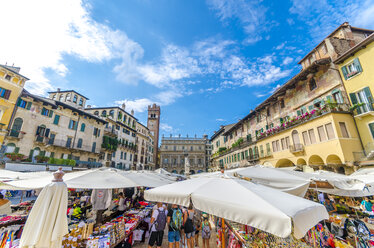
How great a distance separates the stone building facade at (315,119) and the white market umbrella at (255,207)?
50.5 ft

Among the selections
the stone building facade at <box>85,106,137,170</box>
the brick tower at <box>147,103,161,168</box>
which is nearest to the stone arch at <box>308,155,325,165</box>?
the stone building facade at <box>85,106,137,170</box>

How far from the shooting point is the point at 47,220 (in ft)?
10.9

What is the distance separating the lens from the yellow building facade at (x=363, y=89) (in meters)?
13.8

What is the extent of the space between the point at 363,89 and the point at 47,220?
22.0 meters

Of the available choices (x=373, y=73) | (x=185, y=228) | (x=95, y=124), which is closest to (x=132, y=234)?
(x=185, y=228)

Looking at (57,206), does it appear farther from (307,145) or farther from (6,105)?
(6,105)

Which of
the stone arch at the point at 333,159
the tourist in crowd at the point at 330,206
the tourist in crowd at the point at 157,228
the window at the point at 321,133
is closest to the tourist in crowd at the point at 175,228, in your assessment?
the tourist in crowd at the point at 157,228

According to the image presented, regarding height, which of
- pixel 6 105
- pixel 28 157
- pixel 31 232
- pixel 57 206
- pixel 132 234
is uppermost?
pixel 6 105

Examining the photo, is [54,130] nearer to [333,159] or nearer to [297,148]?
[297,148]

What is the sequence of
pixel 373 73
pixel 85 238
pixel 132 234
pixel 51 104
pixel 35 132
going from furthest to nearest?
pixel 51 104, pixel 35 132, pixel 373 73, pixel 132 234, pixel 85 238

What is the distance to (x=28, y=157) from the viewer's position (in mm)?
19906

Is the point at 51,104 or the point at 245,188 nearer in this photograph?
the point at 245,188

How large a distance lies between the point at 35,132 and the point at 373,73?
36847 millimetres

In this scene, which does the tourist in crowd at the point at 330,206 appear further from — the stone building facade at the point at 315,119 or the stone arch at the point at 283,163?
the stone arch at the point at 283,163
